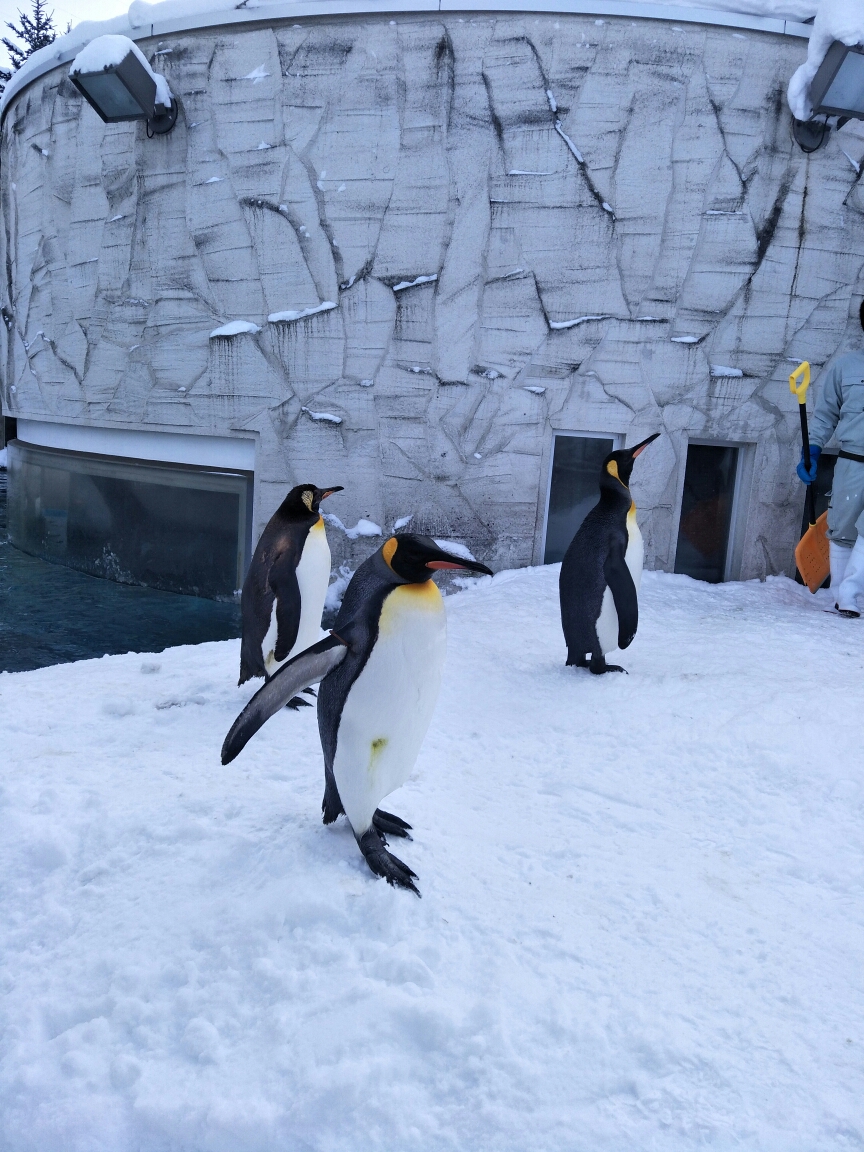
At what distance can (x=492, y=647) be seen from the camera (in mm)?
3383

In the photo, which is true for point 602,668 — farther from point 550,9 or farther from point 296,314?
point 550,9

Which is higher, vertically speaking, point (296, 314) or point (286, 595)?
point (296, 314)

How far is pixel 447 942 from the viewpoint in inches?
55.2

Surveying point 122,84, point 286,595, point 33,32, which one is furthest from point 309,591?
point 33,32

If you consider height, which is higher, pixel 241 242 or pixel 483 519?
pixel 241 242

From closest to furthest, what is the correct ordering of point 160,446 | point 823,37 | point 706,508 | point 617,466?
point 617,466
point 823,37
point 706,508
point 160,446

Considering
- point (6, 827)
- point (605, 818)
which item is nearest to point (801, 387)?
point (605, 818)

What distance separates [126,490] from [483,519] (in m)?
2.28

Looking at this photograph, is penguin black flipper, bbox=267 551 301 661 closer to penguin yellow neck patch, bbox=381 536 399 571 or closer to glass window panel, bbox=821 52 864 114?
penguin yellow neck patch, bbox=381 536 399 571

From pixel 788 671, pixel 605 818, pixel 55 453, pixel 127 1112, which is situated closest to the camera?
pixel 127 1112

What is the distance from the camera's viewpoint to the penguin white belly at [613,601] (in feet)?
9.71

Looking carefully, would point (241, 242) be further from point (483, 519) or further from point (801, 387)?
point (801, 387)

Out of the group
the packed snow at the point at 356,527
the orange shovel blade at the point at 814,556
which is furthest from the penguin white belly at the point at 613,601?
the packed snow at the point at 356,527

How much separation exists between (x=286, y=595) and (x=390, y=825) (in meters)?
1.05
